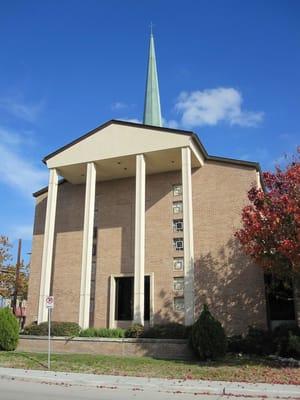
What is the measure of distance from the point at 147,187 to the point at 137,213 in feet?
12.9

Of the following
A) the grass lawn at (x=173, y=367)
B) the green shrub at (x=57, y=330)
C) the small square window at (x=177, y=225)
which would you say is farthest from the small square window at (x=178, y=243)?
the grass lawn at (x=173, y=367)

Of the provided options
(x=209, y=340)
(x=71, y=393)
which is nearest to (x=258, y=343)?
(x=209, y=340)

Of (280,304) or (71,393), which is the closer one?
(71,393)

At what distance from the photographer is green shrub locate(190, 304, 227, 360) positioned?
1806 centimetres

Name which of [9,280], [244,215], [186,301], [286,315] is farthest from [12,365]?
[9,280]

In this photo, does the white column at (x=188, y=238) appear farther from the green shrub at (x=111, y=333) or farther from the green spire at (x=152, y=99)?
the green spire at (x=152, y=99)

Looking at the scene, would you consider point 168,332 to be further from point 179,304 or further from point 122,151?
point 122,151

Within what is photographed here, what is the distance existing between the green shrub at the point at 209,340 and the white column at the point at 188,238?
13.2 ft

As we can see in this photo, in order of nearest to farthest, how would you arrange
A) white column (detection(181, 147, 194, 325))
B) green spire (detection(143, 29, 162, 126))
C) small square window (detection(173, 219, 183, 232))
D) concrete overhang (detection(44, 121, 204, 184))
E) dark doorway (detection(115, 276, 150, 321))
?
white column (detection(181, 147, 194, 325)) < concrete overhang (detection(44, 121, 204, 184)) < dark doorway (detection(115, 276, 150, 321)) < small square window (detection(173, 219, 183, 232)) < green spire (detection(143, 29, 162, 126))

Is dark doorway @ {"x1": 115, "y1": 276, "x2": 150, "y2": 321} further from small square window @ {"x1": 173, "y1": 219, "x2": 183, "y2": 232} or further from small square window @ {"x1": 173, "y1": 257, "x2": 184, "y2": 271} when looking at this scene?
small square window @ {"x1": 173, "y1": 219, "x2": 183, "y2": 232}

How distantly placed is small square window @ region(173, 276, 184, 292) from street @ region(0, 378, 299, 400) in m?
13.2

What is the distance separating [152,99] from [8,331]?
74.5ft

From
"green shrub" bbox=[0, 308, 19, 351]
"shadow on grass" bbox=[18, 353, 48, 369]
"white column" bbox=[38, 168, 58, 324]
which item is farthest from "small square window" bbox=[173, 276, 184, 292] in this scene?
"shadow on grass" bbox=[18, 353, 48, 369]

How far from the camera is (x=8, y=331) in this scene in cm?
2212
